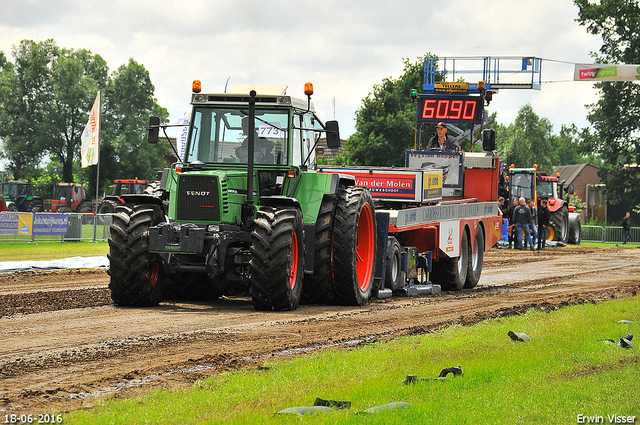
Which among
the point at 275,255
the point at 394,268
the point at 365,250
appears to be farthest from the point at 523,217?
the point at 275,255

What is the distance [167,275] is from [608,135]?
4605 centimetres

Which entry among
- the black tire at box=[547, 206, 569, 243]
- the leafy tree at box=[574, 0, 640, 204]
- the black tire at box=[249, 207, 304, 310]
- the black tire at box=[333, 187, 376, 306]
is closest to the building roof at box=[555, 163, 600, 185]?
the leafy tree at box=[574, 0, 640, 204]

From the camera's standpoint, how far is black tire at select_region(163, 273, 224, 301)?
11906 mm

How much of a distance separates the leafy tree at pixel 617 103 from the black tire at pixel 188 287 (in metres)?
44.9

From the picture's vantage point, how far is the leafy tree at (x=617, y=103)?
5094 centimetres

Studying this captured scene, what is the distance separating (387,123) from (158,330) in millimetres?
41649

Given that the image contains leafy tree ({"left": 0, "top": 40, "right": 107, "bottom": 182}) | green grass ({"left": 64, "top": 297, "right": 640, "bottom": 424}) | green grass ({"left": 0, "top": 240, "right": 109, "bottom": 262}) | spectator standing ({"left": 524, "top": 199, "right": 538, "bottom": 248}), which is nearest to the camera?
green grass ({"left": 64, "top": 297, "right": 640, "bottom": 424})

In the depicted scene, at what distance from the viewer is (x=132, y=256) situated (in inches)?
402

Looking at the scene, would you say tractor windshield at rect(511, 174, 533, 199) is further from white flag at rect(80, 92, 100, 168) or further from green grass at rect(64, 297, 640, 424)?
green grass at rect(64, 297, 640, 424)

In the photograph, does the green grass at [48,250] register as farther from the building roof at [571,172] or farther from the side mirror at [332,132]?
the building roof at [571,172]

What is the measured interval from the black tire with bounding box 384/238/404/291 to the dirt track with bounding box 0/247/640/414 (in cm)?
45

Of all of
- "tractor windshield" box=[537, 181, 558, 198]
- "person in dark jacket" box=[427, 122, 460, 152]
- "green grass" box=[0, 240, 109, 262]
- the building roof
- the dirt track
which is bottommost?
"green grass" box=[0, 240, 109, 262]

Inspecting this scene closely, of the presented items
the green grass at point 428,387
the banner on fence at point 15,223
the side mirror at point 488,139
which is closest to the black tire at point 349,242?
the green grass at point 428,387

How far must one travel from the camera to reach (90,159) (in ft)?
89.7
